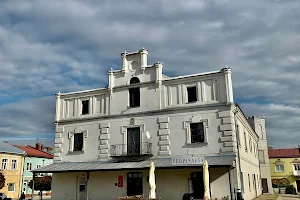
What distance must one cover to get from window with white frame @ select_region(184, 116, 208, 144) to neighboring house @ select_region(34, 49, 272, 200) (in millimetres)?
66

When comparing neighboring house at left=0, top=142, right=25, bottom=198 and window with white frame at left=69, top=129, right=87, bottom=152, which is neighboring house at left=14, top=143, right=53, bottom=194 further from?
window with white frame at left=69, top=129, right=87, bottom=152

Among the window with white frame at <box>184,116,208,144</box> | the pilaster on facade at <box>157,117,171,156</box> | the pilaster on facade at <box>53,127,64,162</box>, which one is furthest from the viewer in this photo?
the pilaster on facade at <box>53,127,64,162</box>

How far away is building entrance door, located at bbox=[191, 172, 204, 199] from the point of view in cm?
1884

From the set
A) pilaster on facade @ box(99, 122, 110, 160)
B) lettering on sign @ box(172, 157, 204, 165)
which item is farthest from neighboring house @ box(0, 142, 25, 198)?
lettering on sign @ box(172, 157, 204, 165)

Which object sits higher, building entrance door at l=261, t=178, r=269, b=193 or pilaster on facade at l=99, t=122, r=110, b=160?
pilaster on facade at l=99, t=122, r=110, b=160

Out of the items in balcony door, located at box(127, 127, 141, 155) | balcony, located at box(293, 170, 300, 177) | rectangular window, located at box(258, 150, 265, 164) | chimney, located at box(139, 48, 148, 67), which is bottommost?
→ balcony, located at box(293, 170, 300, 177)

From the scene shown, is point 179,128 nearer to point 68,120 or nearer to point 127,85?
point 127,85

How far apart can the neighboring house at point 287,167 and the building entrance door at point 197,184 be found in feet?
123

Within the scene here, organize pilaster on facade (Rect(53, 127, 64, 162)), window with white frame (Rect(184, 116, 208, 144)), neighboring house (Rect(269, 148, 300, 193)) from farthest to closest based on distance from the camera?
neighboring house (Rect(269, 148, 300, 193)) → pilaster on facade (Rect(53, 127, 64, 162)) → window with white frame (Rect(184, 116, 208, 144))

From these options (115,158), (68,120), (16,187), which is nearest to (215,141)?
(115,158)

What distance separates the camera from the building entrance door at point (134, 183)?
20.6 meters

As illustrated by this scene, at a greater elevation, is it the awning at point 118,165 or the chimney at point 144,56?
the chimney at point 144,56

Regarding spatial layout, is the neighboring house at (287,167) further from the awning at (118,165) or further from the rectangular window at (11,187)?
the rectangular window at (11,187)

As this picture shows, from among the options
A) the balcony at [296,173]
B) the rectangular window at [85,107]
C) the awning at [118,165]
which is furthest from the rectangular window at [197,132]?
the balcony at [296,173]
